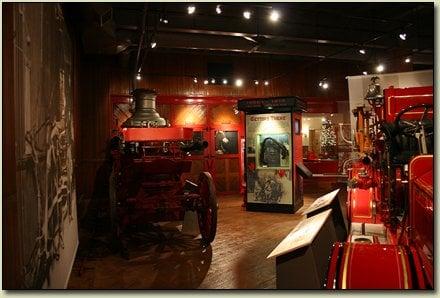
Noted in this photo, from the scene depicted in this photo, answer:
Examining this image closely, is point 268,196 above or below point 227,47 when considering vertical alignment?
below

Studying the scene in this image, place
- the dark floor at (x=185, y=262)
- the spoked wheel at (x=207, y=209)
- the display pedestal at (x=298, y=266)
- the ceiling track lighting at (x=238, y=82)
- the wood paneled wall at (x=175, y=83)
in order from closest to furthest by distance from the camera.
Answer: the display pedestal at (x=298, y=266) → the dark floor at (x=185, y=262) → the spoked wheel at (x=207, y=209) → the wood paneled wall at (x=175, y=83) → the ceiling track lighting at (x=238, y=82)

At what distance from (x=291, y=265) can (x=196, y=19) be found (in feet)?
24.1

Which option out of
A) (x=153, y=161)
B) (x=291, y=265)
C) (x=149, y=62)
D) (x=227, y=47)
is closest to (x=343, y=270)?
(x=291, y=265)

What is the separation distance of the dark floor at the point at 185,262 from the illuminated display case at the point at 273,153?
130 cm

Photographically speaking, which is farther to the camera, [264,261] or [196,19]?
[196,19]

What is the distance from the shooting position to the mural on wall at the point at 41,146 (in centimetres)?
221

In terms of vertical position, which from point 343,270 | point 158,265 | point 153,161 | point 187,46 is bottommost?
point 158,265

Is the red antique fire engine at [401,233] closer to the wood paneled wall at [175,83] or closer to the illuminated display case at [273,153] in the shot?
the illuminated display case at [273,153]

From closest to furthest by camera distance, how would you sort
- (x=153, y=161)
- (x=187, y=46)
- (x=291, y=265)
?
(x=291, y=265), (x=153, y=161), (x=187, y=46)

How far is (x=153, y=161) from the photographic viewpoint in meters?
5.55

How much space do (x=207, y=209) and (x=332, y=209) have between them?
2645mm

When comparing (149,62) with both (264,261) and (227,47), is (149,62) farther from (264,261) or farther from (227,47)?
(264,261)

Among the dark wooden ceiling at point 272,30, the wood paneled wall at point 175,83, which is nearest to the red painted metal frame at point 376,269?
the dark wooden ceiling at point 272,30

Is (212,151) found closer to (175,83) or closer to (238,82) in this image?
(238,82)
